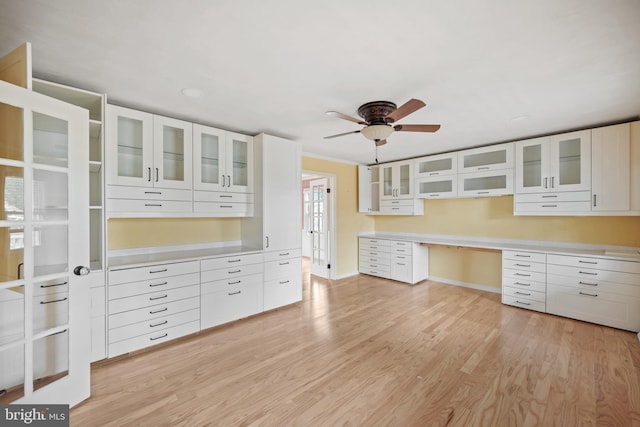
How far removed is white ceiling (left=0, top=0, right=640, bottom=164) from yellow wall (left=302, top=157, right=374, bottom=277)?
241cm

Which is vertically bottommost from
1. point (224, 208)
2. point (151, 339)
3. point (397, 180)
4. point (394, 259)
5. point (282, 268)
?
point (151, 339)

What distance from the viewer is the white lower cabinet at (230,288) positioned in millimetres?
3033

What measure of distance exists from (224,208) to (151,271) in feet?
3.54

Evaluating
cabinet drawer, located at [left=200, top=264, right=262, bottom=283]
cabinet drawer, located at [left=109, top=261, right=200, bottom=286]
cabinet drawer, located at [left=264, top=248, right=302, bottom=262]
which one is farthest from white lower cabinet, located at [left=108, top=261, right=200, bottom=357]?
cabinet drawer, located at [left=264, top=248, right=302, bottom=262]

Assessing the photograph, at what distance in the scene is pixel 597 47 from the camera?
68.9 inches

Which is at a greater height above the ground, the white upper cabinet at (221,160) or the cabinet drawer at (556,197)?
the white upper cabinet at (221,160)

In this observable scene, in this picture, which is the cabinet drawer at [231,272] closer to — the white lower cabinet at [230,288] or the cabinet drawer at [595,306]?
the white lower cabinet at [230,288]

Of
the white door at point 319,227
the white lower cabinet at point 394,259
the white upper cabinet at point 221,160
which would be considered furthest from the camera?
the white door at point 319,227

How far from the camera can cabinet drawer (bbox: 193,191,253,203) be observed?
3.17 meters

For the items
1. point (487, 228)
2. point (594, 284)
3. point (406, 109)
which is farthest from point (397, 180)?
point (406, 109)

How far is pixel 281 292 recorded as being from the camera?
3.72 meters

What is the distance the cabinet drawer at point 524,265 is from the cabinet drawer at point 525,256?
4 centimetres

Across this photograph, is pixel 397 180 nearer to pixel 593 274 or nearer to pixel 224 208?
pixel 593 274

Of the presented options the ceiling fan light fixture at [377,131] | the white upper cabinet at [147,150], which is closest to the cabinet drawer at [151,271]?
the white upper cabinet at [147,150]
